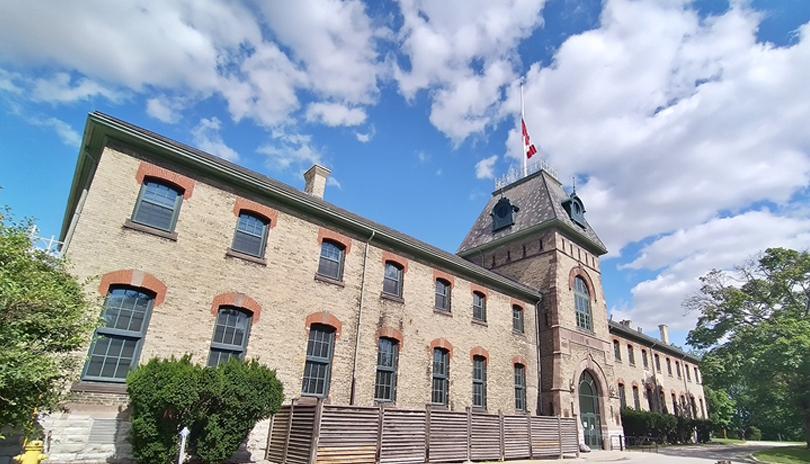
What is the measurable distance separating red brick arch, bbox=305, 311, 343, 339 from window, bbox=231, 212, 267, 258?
96.6 inches

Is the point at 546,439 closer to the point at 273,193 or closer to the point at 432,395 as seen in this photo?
the point at 432,395

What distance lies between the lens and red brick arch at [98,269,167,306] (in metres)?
10.0

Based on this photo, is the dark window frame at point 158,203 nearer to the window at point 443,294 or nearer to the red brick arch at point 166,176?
the red brick arch at point 166,176

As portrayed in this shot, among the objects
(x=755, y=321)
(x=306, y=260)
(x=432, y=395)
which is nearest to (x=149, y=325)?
(x=306, y=260)

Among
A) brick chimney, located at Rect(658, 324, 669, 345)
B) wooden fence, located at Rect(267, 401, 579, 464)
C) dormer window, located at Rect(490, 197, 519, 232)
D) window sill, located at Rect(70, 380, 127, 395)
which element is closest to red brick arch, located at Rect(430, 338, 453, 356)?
wooden fence, located at Rect(267, 401, 579, 464)

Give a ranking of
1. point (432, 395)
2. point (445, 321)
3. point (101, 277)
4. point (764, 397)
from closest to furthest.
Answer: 1. point (101, 277)
2. point (432, 395)
3. point (445, 321)
4. point (764, 397)

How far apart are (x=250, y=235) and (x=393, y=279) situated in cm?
568

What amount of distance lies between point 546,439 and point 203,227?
45.6ft

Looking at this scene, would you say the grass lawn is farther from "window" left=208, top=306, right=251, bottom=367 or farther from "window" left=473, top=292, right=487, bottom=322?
"window" left=208, top=306, right=251, bottom=367

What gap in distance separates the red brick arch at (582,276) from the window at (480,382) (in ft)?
24.8

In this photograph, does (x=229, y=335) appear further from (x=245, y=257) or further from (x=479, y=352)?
(x=479, y=352)

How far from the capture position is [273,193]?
13508mm

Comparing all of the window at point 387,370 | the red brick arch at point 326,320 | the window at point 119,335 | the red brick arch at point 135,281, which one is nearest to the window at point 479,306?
the window at point 387,370

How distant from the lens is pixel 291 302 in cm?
1314
